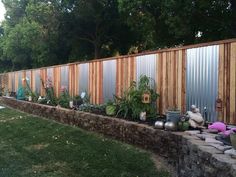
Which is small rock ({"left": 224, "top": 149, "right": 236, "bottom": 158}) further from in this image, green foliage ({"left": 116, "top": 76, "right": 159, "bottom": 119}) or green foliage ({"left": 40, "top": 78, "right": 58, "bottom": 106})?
green foliage ({"left": 40, "top": 78, "right": 58, "bottom": 106})

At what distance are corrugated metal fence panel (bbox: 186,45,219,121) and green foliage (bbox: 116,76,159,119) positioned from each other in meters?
1.05

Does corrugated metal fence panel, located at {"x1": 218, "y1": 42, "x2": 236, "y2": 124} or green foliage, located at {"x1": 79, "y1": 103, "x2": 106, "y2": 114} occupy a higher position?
corrugated metal fence panel, located at {"x1": 218, "y1": 42, "x2": 236, "y2": 124}

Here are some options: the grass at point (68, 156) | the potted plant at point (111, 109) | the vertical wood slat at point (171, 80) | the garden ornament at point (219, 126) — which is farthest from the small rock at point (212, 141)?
the potted plant at point (111, 109)

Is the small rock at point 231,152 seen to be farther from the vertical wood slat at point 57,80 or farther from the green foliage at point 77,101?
the vertical wood slat at point 57,80

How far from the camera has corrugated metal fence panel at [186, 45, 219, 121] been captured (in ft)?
22.6

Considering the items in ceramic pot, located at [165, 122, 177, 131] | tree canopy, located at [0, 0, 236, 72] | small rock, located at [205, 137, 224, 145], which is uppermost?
tree canopy, located at [0, 0, 236, 72]

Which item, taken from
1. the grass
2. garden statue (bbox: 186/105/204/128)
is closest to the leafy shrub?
the grass

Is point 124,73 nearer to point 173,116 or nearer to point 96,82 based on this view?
point 96,82

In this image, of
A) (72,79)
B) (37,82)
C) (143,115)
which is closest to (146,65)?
(143,115)

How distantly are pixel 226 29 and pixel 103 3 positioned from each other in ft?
28.5

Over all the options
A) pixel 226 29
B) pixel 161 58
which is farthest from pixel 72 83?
pixel 226 29

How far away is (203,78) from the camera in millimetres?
7141

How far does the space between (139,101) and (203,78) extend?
5.89 ft

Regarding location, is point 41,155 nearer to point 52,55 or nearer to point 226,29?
point 226,29
